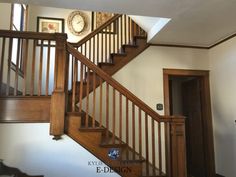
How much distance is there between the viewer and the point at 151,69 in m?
4.27

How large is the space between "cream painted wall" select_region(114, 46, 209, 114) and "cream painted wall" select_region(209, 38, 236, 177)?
46 centimetres

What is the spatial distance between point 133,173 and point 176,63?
2.43 metres

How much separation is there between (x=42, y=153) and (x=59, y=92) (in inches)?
29.7

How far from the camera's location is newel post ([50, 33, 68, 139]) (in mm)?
2664

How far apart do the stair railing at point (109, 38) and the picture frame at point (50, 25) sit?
3.31 ft

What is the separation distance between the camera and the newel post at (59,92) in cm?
266

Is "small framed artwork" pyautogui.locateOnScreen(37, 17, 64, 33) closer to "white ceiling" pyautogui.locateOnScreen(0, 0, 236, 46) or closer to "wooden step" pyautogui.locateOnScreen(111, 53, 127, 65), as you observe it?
"wooden step" pyautogui.locateOnScreen(111, 53, 127, 65)

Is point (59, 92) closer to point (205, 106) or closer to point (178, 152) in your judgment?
point (178, 152)

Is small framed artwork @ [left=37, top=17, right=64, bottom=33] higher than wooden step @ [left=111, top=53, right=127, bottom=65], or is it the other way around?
small framed artwork @ [left=37, top=17, right=64, bottom=33]

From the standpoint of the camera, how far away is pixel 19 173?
2562 millimetres

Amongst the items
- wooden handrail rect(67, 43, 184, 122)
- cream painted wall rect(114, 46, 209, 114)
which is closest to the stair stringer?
wooden handrail rect(67, 43, 184, 122)

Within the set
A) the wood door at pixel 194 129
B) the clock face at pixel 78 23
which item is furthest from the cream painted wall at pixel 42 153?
the clock face at pixel 78 23

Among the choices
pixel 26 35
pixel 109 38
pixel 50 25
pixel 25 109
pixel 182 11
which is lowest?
pixel 25 109

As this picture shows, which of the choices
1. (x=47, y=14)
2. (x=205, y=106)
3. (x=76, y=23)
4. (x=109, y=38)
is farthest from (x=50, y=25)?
(x=205, y=106)
